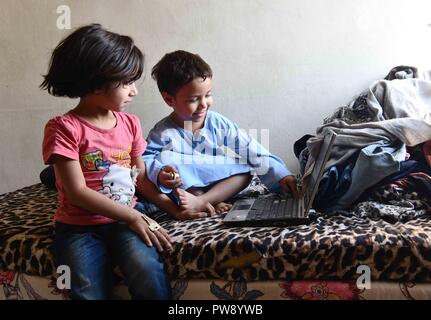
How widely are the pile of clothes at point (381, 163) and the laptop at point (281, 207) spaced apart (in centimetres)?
4

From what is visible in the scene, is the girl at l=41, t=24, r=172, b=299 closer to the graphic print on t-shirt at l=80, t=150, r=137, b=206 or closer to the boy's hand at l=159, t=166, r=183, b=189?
the graphic print on t-shirt at l=80, t=150, r=137, b=206

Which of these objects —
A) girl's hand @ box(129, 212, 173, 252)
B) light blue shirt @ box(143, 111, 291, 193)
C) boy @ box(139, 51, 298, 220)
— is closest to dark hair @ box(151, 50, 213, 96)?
boy @ box(139, 51, 298, 220)

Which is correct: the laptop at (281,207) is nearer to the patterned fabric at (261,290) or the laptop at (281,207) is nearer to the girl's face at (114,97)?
the patterned fabric at (261,290)

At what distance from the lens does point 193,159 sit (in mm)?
1388

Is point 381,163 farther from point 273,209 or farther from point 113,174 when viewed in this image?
point 113,174

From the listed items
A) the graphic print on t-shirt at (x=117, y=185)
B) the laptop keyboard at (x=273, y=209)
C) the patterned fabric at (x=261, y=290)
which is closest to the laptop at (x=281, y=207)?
the laptop keyboard at (x=273, y=209)

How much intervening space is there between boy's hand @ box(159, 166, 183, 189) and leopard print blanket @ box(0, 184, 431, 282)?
0.15 meters

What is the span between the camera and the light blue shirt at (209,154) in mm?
1358

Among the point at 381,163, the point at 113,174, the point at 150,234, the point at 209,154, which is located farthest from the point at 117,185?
the point at 381,163

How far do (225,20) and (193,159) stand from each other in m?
0.64

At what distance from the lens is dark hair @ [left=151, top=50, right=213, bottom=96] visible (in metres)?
1.34
